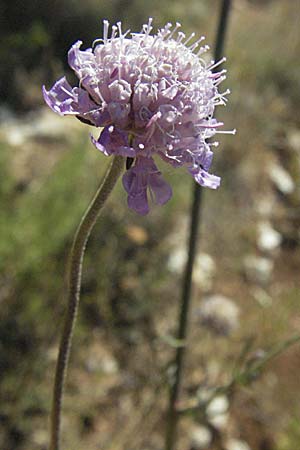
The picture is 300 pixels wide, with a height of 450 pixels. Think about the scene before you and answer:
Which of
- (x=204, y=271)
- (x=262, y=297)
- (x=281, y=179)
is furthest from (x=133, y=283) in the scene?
(x=281, y=179)

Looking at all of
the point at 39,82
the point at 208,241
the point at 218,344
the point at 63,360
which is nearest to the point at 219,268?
the point at 208,241

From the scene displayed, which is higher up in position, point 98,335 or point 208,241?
point 208,241

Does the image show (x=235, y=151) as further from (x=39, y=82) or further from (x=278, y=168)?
(x=39, y=82)

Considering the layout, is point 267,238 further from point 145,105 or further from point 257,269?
point 145,105

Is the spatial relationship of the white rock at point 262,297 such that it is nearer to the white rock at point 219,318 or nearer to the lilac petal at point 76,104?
the white rock at point 219,318

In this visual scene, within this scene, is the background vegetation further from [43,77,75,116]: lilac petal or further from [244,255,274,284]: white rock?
[43,77,75,116]: lilac petal

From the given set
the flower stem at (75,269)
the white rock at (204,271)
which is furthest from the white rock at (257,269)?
the flower stem at (75,269)
